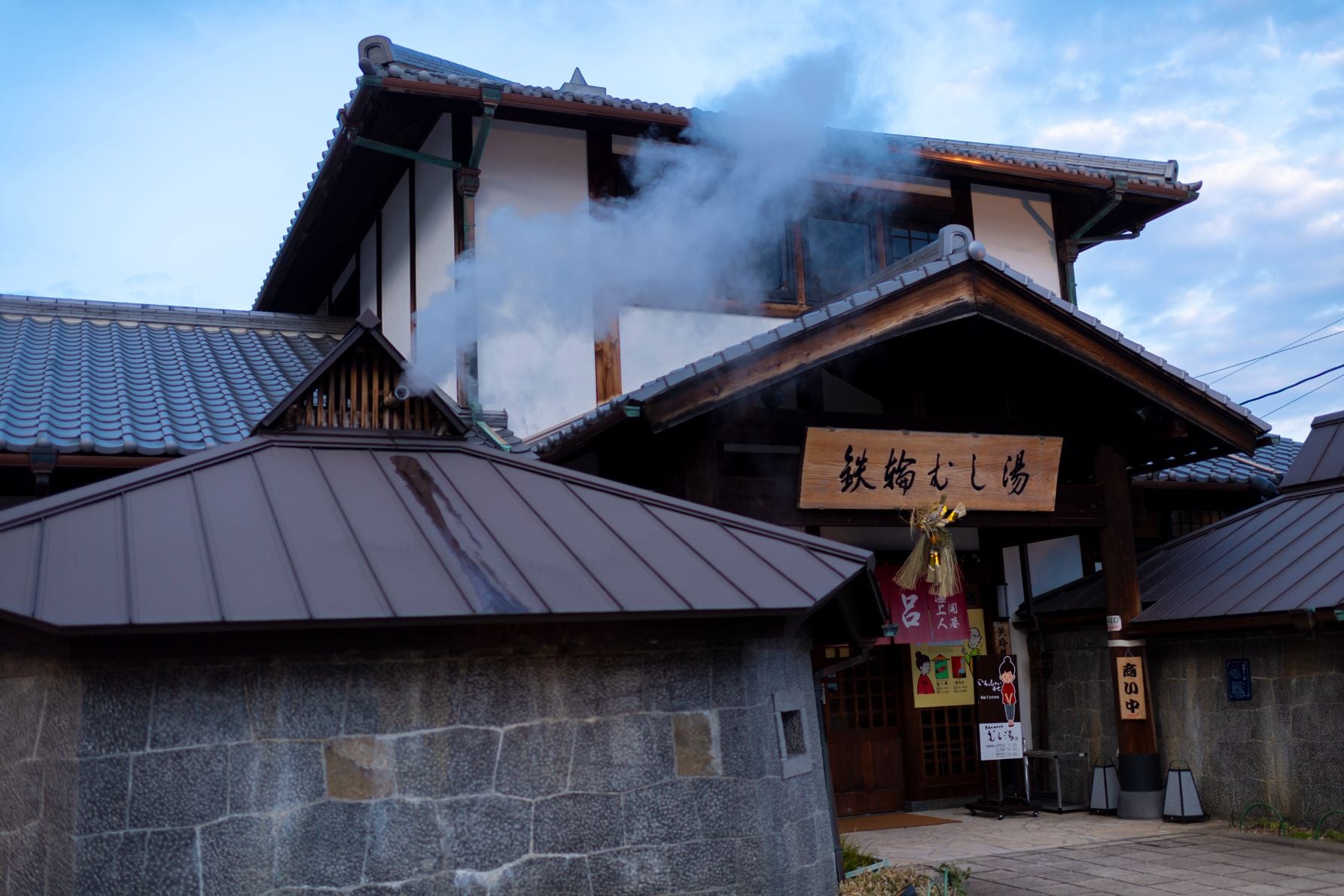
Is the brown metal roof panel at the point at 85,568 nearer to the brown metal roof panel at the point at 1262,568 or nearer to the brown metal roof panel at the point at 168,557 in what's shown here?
the brown metal roof panel at the point at 168,557

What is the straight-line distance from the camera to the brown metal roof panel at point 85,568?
4750 mm

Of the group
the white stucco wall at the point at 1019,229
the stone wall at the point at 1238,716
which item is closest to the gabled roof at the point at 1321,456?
the stone wall at the point at 1238,716

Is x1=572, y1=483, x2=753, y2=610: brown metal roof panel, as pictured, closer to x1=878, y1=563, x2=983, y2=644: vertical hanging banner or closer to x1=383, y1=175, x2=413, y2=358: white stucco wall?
x1=383, y1=175, x2=413, y2=358: white stucco wall

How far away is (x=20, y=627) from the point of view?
209 inches

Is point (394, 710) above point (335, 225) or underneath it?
underneath

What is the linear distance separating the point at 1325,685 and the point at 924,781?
437 centimetres

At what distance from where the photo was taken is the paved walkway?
8.95 m

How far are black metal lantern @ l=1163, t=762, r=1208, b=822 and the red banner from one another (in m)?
2.52

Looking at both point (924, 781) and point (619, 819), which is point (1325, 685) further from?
point (619, 819)

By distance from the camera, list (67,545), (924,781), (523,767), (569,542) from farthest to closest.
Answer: (924,781), (569,542), (523,767), (67,545)

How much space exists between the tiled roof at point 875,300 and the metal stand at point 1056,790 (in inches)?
161

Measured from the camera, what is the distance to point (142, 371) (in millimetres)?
11133

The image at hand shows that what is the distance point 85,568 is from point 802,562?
358 cm

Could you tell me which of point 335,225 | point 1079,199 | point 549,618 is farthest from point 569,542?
point 1079,199
